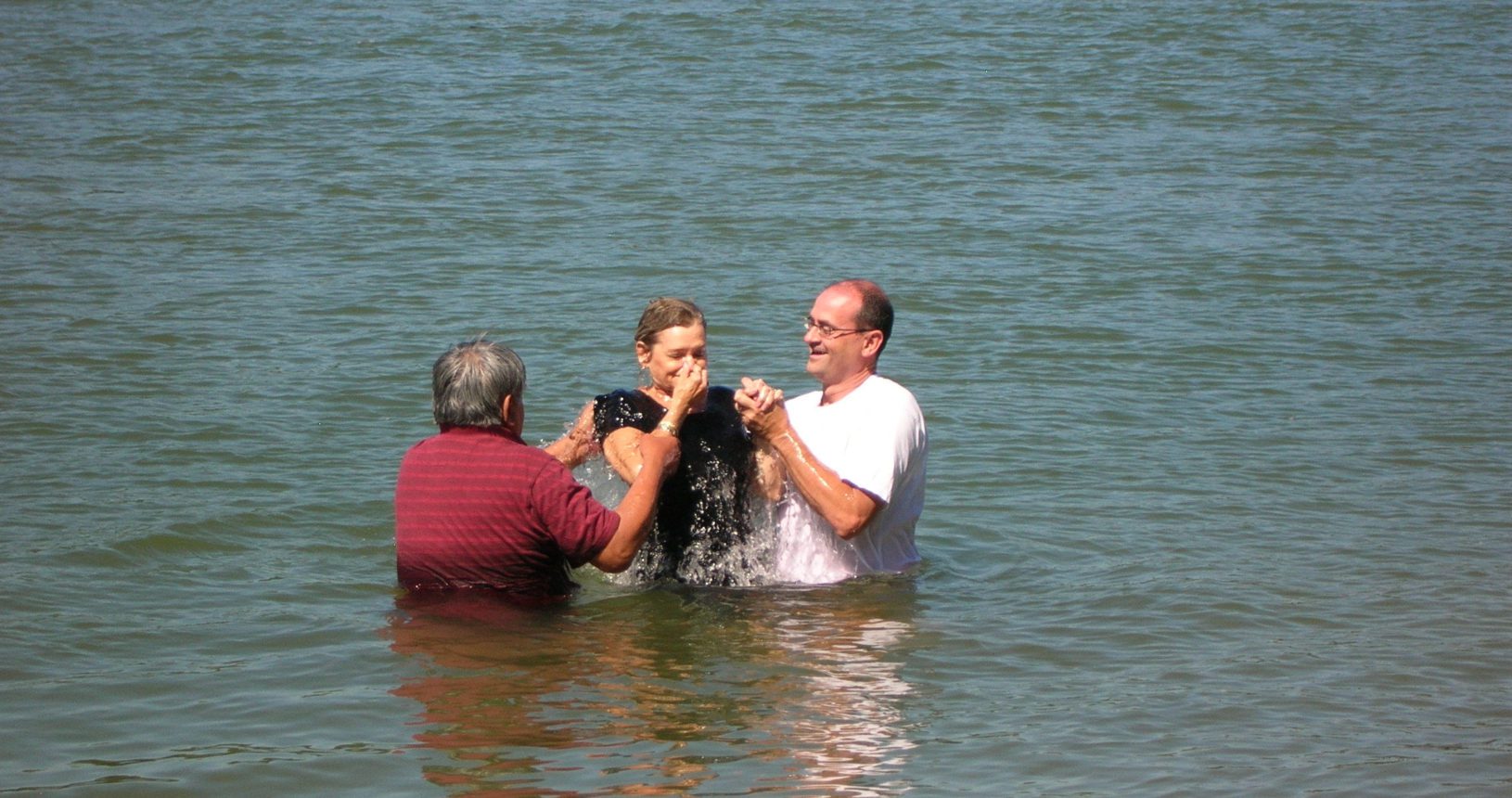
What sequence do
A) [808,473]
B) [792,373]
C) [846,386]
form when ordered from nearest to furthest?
[808,473], [846,386], [792,373]

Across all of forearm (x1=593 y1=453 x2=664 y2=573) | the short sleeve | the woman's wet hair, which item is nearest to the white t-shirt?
the woman's wet hair

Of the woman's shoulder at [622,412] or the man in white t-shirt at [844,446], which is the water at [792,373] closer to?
the man in white t-shirt at [844,446]

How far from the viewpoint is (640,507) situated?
6.40 m

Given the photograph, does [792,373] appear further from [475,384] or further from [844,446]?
[475,384]

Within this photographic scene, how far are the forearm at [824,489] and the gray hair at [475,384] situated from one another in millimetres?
1067

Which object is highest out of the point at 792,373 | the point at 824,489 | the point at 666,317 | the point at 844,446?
the point at 666,317

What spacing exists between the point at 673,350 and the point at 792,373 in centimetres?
543

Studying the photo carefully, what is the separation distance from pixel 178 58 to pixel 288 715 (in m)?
20.5

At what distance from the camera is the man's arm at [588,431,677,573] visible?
6.39m

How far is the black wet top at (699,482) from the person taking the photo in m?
6.96

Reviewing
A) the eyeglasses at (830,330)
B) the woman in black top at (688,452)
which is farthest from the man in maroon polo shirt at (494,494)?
the eyeglasses at (830,330)

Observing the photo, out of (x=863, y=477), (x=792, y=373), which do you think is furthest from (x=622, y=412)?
(x=792, y=373)

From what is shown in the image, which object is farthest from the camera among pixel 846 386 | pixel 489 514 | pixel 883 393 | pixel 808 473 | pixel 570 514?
pixel 846 386

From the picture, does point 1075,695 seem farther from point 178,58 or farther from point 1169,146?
point 178,58
